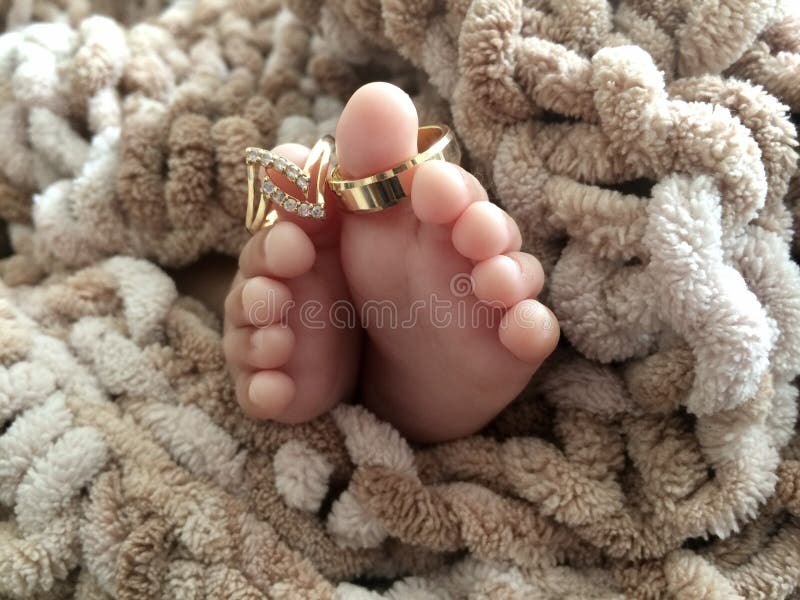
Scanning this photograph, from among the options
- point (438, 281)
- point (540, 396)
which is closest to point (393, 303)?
point (438, 281)

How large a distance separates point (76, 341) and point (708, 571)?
0.55 m

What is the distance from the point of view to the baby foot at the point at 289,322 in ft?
1.71

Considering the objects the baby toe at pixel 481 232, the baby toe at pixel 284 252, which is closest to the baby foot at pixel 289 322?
the baby toe at pixel 284 252

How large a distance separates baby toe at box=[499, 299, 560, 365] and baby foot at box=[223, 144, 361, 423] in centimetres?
16

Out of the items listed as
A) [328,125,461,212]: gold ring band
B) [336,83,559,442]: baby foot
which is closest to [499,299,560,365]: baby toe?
[336,83,559,442]: baby foot

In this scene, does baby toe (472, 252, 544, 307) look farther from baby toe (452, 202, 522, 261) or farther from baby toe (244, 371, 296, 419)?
baby toe (244, 371, 296, 419)

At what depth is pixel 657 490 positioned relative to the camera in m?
0.52

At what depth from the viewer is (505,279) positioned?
0.45m

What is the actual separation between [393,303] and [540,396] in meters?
0.16

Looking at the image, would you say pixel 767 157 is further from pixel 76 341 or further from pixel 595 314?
pixel 76 341

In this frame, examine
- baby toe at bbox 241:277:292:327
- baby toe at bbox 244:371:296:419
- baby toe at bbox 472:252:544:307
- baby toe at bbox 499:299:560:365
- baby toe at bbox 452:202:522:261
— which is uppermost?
baby toe at bbox 452:202:522:261

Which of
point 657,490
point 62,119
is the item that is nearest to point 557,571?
point 657,490

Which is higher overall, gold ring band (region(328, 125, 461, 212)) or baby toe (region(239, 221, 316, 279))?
gold ring band (region(328, 125, 461, 212))

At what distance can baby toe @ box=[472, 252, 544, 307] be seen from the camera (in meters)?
0.45
